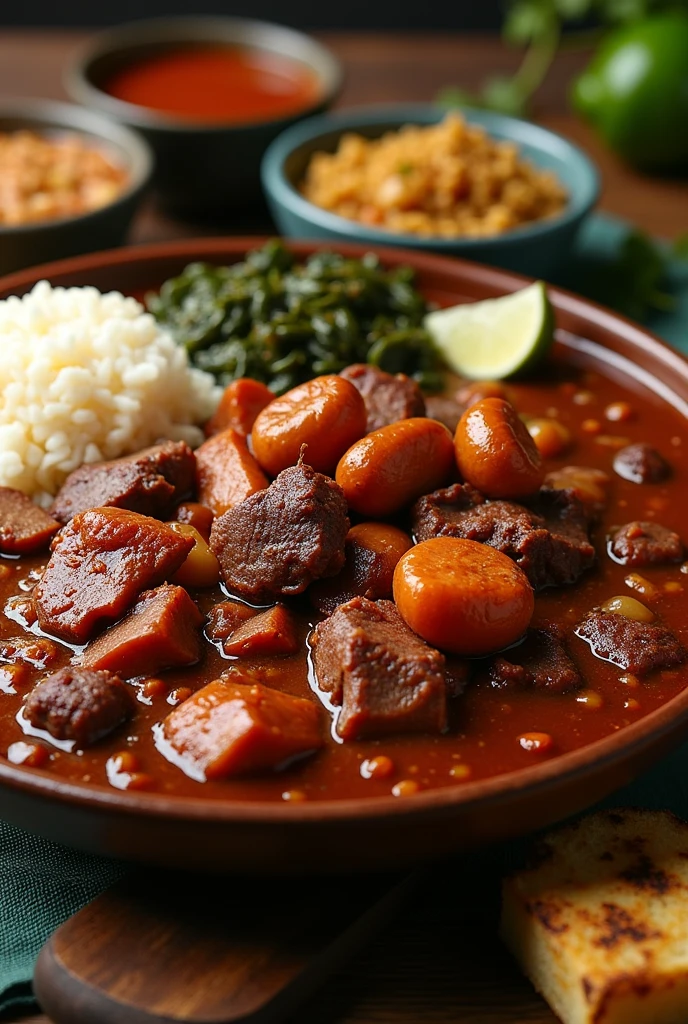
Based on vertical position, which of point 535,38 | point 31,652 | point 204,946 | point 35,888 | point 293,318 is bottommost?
point 35,888

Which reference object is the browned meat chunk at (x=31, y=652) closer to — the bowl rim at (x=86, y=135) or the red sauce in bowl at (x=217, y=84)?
the bowl rim at (x=86, y=135)

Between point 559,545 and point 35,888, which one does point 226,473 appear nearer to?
point 559,545

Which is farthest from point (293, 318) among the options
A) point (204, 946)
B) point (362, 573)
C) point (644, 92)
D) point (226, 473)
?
point (644, 92)

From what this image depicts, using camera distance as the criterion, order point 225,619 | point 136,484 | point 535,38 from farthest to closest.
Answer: point 535,38
point 136,484
point 225,619

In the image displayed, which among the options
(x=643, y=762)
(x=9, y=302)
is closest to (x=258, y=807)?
(x=643, y=762)

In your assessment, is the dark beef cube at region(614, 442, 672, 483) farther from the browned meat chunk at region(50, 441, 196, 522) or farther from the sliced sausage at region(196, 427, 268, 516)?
the browned meat chunk at region(50, 441, 196, 522)

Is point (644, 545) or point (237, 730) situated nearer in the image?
point (237, 730)

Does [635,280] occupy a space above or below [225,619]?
below

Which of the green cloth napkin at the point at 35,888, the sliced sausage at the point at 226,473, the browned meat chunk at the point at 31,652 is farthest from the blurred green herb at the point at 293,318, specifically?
the green cloth napkin at the point at 35,888

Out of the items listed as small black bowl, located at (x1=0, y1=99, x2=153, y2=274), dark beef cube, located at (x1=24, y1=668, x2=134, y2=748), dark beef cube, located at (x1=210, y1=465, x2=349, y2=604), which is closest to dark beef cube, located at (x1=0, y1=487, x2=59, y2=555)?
dark beef cube, located at (x1=210, y1=465, x2=349, y2=604)
